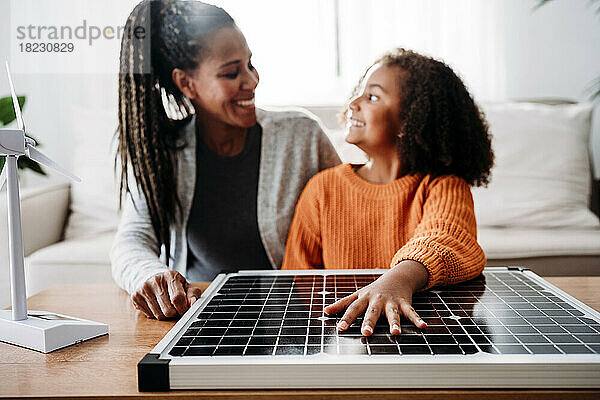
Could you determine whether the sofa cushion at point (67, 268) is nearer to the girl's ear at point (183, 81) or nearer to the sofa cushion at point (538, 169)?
the girl's ear at point (183, 81)

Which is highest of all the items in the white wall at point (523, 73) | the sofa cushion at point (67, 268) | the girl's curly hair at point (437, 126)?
the white wall at point (523, 73)

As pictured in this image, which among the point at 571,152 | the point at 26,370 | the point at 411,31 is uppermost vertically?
the point at 411,31

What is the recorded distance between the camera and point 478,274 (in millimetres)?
933

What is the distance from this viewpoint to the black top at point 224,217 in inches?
54.1

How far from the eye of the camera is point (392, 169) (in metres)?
1.25

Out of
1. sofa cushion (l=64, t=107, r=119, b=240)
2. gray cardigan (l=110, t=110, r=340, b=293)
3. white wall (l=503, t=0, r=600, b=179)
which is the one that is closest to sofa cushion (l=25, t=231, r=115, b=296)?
Answer: sofa cushion (l=64, t=107, r=119, b=240)

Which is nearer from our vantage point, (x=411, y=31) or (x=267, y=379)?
(x=267, y=379)

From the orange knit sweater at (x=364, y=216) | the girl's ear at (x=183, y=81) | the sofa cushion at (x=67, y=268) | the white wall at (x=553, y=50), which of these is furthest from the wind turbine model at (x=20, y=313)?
the white wall at (x=553, y=50)

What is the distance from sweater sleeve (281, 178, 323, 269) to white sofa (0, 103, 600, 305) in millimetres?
578

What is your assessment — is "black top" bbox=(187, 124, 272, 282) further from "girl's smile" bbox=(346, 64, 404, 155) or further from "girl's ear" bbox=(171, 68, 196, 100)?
"girl's smile" bbox=(346, 64, 404, 155)

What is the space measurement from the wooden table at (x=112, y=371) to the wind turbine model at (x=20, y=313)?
12mm

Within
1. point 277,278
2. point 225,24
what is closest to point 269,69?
point 225,24

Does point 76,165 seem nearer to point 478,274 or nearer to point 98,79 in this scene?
point 98,79

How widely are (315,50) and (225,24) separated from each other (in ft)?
3.47
